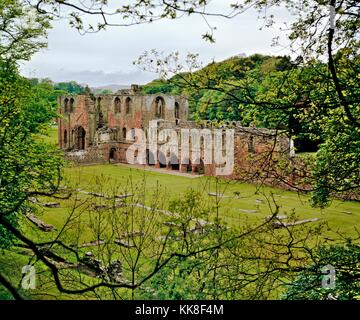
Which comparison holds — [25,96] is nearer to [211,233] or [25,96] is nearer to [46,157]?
[46,157]

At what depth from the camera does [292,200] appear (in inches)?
229

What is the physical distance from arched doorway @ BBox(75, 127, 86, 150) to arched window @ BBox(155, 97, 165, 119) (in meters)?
1.07

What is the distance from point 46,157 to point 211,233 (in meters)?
2.24

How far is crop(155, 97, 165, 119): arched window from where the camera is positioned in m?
6.25

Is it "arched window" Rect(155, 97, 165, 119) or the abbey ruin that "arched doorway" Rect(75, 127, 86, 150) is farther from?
"arched window" Rect(155, 97, 165, 119)

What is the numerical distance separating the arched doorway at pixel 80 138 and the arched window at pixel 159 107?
3.51 ft

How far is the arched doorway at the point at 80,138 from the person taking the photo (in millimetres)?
6555

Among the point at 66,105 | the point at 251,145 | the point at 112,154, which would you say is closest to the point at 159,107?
the point at 112,154

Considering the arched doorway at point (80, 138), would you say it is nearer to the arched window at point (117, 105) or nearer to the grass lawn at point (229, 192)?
the grass lawn at point (229, 192)

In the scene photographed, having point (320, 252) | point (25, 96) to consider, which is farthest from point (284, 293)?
point (25, 96)

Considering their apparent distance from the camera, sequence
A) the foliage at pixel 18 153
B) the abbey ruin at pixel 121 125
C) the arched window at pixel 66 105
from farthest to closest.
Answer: the arched window at pixel 66 105 < the abbey ruin at pixel 121 125 < the foliage at pixel 18 153

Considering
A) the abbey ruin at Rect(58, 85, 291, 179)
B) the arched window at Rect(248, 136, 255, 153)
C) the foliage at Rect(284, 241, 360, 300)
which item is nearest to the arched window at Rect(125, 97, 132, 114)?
the abbey ruin at Rect(58, 85, 291, 179)

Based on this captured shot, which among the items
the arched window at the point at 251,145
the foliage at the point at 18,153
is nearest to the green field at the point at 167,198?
the foliage at the point at 18,153

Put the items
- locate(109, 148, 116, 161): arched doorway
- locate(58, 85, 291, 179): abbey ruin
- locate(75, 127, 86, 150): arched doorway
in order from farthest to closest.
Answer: locate(75, 127, 86, 150): arched doorway, locate(58, 85, 291, 179): abbey ruin, locate(109, 148, 116, 161): arched doorway
